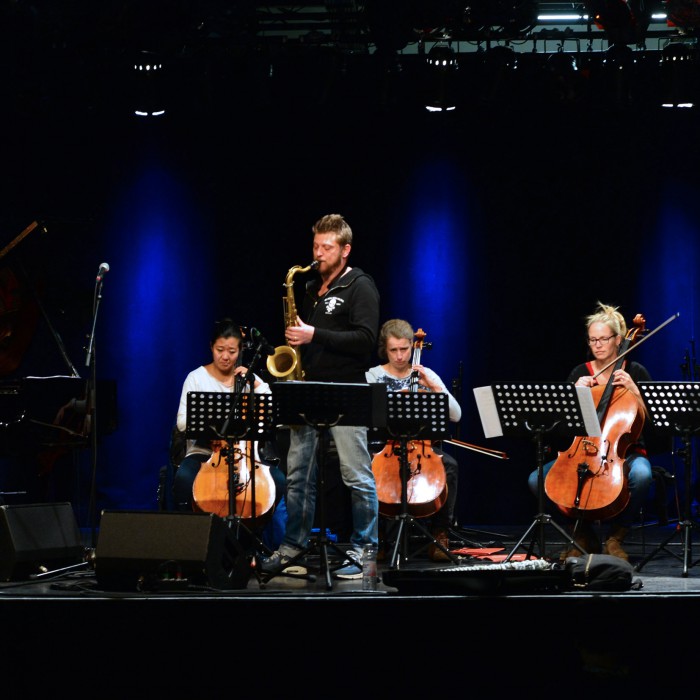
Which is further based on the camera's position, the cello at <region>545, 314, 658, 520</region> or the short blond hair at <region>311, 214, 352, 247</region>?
the cello at <region>545, 314, 658, 520</region>

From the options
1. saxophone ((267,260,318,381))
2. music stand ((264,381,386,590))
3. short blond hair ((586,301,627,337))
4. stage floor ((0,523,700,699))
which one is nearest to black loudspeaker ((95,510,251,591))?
stage floor ((0,523,700,699))

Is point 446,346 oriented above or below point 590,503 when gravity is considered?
above

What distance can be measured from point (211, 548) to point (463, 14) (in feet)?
14.3

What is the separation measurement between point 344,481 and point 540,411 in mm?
1081

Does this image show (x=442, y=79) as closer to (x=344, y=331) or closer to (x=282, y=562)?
(x=344, y=331)

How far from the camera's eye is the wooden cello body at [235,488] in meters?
5.62

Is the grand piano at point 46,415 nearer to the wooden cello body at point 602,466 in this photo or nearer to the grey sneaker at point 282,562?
the grey sneaker at point 282,562

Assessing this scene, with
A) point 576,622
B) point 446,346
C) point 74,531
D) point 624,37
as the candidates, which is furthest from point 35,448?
point 624,37

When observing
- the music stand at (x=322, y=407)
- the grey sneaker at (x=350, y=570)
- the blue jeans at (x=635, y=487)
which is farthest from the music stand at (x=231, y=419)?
the blue jeans at (x=635, y=487)

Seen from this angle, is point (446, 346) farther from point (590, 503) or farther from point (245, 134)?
point (590, 503)

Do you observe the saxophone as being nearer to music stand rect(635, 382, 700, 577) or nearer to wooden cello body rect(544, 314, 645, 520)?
wooden cello body rect(544, 314, 645, 520)

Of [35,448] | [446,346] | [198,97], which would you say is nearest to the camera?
[35,448]

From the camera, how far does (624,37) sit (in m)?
7.14

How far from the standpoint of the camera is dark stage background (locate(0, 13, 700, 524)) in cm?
843
